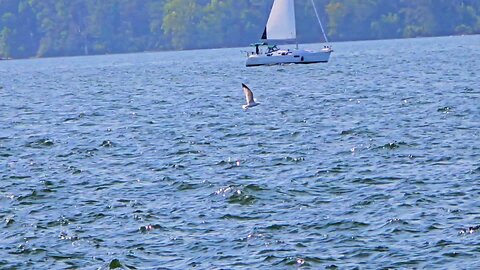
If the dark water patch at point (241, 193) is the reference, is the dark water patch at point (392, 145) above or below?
below

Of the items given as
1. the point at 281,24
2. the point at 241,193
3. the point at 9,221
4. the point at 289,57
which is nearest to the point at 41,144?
the point at 241,193

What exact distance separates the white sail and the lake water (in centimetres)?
4353

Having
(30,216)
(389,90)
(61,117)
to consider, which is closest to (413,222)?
(30,216)

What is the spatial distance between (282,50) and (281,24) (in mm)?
2177

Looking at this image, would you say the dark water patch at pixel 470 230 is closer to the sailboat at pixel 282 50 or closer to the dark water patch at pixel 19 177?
the dark water patch at pixel 19 177

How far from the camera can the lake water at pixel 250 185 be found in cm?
2605

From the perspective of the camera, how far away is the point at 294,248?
2608cm

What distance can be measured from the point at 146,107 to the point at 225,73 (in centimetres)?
4051

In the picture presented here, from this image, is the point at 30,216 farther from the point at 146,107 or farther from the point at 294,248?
the point at 146,107

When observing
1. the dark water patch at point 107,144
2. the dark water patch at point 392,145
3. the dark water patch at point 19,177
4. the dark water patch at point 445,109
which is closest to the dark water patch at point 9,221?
the dark water patch at point 19,177

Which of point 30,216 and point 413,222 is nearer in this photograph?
point 413,222

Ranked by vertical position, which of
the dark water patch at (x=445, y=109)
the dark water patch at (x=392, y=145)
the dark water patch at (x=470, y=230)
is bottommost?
the dark water patch at (x=445, y=109)

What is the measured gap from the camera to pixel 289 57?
335 ft

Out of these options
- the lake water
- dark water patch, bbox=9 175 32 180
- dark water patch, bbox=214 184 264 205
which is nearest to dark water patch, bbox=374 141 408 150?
the lake water
